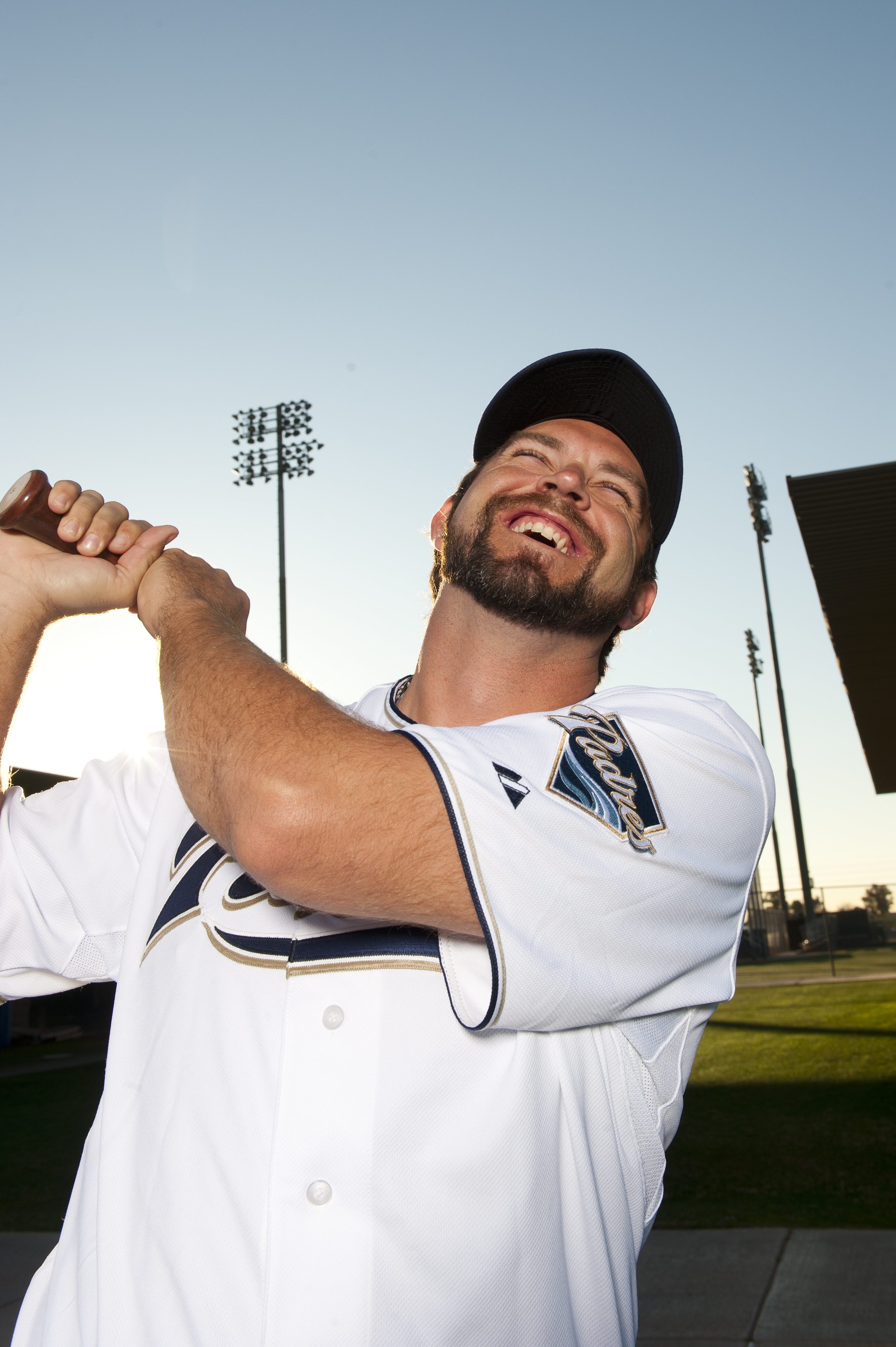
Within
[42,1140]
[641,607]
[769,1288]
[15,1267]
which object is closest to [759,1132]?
[769,1288]

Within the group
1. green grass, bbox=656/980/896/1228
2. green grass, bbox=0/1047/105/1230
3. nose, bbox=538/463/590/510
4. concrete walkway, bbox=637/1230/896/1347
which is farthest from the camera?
green grass, bbox=0/1047/105/1230

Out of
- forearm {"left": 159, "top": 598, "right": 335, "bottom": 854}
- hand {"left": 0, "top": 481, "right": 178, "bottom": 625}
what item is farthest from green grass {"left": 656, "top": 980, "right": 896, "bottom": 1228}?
forearm {"left": 159, "top": 598, "right": 335, "bottom": 854}

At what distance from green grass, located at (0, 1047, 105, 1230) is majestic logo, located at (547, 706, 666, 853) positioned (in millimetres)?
3520

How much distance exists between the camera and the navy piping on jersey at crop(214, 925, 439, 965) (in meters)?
1.39

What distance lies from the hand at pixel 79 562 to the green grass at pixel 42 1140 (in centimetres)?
298

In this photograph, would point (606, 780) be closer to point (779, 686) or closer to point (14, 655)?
point (14, 655)

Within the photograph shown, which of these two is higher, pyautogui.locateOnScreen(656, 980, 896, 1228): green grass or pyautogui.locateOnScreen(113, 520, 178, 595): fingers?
pyautogui.locateOnScreen(113, 520, 178, 595): fingers

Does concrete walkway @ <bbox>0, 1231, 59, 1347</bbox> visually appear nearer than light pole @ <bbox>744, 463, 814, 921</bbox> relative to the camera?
Yes

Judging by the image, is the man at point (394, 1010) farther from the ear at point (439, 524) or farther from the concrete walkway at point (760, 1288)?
the concrete walkway at point (760, 1288)

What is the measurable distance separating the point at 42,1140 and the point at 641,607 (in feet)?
27.9

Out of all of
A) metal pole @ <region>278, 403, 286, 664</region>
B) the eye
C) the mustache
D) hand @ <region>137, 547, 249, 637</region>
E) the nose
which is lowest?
hand @ <region>137, 547, 249, 637</region>

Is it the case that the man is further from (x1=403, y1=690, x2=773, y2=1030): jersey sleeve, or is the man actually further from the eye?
the eye

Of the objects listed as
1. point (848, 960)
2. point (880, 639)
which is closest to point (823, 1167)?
point (880, 639)

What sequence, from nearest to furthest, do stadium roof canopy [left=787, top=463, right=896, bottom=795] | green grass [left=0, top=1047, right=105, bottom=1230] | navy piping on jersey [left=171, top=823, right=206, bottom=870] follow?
navy piping on jersey [left=171, top=823, right=206, bottom=870], stadium roof canopy [left=787, top=463, right=896, bottom=795], green grass [left=0, top=1047, right=105, bottom=1230]
